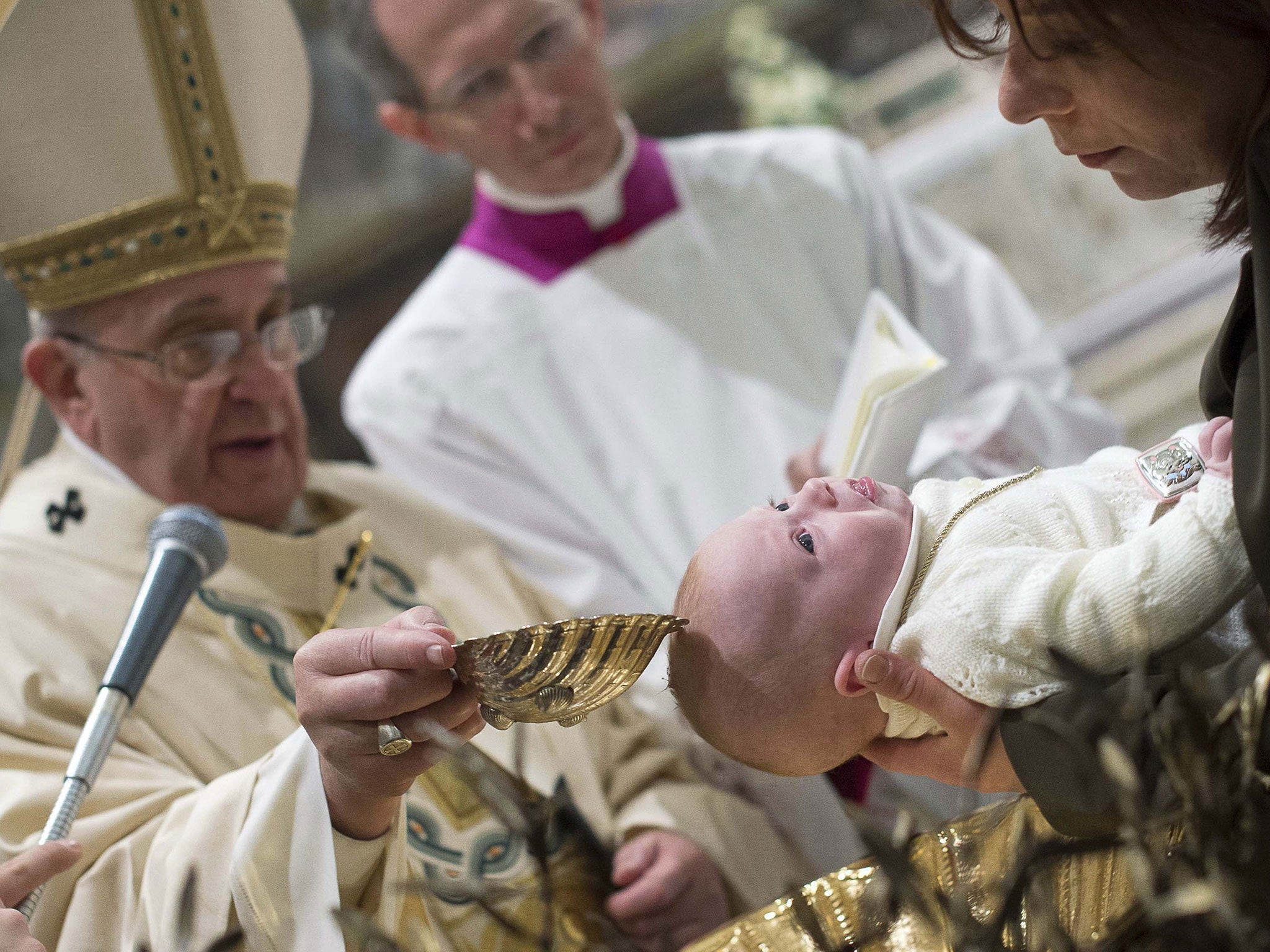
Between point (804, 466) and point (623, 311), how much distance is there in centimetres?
110

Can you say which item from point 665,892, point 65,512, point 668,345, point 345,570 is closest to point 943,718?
point 665,892

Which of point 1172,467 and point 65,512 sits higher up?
point 1172,467

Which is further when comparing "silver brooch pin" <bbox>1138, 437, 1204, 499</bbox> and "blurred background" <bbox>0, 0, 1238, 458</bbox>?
"blurred background" <bbox>0, 0, 1238, 458</bbox>

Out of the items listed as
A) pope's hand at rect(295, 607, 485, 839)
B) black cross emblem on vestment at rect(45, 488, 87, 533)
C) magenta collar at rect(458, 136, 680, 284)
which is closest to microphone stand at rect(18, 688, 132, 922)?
pope's hand at rect(295, 607, 485, 839)

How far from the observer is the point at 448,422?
10.5 ft

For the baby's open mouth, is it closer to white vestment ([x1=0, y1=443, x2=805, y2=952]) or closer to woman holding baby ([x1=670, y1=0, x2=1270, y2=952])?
woman holding baby ([x1=670, y1=0, x2=1270, y2=952])

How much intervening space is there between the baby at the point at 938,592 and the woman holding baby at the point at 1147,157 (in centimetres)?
4

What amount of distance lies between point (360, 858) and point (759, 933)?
18.9 inches

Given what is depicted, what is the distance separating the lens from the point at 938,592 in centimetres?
133

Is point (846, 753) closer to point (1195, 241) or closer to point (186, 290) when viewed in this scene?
point (1195, 241)

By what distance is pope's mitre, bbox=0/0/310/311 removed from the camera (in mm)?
2133

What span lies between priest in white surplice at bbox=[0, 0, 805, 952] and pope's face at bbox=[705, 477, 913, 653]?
728mm

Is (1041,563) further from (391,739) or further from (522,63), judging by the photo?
(522,63)

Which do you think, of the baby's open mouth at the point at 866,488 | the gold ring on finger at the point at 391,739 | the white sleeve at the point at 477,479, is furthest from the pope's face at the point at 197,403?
the baby's open mouth at the point at 866,488
